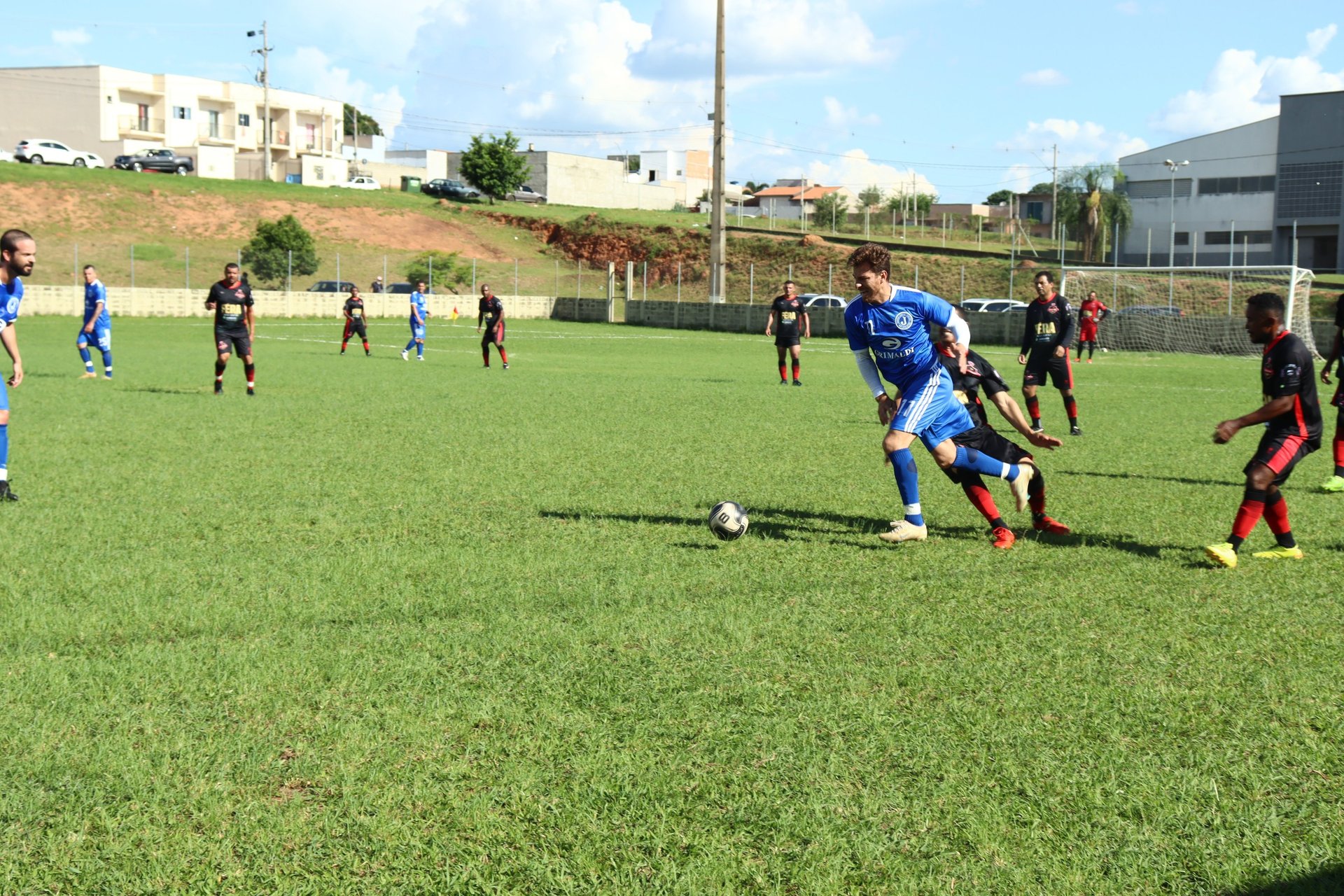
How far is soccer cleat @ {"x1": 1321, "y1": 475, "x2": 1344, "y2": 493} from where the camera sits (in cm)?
1060

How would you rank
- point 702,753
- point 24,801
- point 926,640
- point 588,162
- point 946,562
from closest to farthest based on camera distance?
1. point 24,801
2. point 702,753
3. point 926,640
4. point 946,562
5. point 588,162

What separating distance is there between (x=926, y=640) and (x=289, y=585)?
357 cm

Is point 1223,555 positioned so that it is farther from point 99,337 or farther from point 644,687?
point 99,337

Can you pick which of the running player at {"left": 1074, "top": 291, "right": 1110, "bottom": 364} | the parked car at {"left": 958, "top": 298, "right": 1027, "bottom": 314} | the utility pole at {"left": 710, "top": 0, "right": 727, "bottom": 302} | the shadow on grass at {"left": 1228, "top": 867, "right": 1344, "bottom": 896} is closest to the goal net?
the parked car at {"left": 958, "top": 298, "right": 1027, "bottom": 314}

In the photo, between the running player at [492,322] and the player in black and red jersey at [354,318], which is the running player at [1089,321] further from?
the player in black and red jersey at [354,318]

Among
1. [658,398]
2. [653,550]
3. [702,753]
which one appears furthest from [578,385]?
[702,753]

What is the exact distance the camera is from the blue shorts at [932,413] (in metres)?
8.09

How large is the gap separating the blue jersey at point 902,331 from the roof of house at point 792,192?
116 m

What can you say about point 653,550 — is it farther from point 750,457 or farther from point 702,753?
point 750,457

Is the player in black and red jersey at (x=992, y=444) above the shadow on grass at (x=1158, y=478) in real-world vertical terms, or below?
above

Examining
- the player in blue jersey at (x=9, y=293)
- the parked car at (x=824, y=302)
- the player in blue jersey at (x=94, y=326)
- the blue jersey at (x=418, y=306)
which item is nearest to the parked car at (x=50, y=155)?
the parked car at (x=824, y=302)

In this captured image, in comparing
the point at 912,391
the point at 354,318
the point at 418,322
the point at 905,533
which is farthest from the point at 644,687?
the point at 354,318

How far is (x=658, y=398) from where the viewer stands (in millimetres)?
18781

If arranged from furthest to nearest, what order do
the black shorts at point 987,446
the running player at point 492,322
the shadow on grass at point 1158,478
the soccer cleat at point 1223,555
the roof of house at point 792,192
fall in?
the roof of house at point 792,192 → the running player at point 492,322 → the shadow on grass at point 1158,478 → the black shorts at point 987,446 → the soccer cleat at point 1223,555
